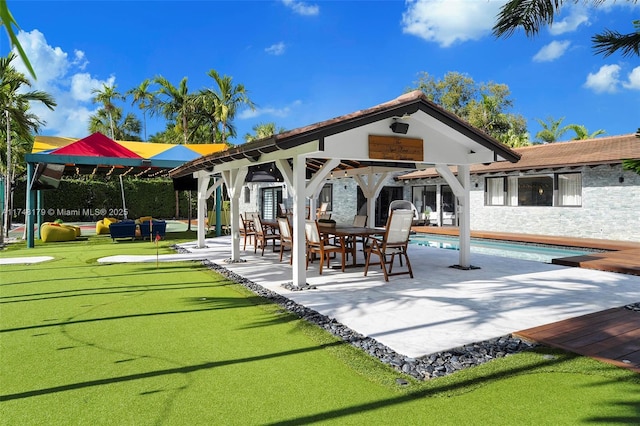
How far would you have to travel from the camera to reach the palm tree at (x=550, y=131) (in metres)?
33.3

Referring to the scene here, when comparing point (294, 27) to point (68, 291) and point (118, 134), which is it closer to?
point (118, 134)

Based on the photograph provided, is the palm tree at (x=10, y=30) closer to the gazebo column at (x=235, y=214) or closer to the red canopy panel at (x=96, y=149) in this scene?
the gazebo column at (x=235, y=214)

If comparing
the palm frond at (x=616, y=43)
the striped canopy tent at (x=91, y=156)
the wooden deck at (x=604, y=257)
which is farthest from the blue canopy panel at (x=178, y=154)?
the palm frond at (x=616, y=43)

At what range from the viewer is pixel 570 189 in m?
15.2

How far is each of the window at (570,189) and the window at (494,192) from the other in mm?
2377

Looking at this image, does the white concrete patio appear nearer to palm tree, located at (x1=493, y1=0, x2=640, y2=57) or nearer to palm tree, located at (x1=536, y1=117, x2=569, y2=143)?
palm tree, located at (x1=493, y1=0, x2=640, y2=57)

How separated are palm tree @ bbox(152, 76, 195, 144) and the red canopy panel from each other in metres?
13.2

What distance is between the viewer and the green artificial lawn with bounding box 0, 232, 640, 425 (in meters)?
2.84

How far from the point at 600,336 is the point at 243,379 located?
12.0 feet

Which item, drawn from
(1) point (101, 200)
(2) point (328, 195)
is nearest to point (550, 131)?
(2) point (328, 195)

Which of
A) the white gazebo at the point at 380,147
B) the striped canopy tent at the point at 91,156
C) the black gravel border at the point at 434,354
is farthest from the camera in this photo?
the striped canopy tent at the point at 91,156

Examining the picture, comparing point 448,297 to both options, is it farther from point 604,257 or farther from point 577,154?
point 577,154

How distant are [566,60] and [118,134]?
59.4 metres

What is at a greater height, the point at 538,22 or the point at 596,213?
the point at 538,22
